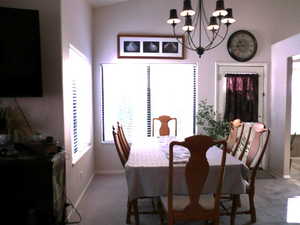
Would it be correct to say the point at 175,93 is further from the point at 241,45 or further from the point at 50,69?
the point at 50,69

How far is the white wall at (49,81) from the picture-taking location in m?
2.42

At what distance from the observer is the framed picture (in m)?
4.44

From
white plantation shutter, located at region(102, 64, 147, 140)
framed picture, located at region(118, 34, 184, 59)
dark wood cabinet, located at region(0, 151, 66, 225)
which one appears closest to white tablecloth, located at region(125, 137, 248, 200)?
dark wood cabinet, located at region(0, 151, 66, 225)

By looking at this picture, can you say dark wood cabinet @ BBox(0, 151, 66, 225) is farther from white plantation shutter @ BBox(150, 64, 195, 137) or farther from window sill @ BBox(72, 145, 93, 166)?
white plantation shutter @ BBox(150, 64, 195, 137)

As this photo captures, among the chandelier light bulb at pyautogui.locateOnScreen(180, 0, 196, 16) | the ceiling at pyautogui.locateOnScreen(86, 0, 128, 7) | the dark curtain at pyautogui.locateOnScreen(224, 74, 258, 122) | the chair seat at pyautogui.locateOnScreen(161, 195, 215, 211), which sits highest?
the ceiling at pyautogui.locateOnScreen(86, 0, 128, 7)

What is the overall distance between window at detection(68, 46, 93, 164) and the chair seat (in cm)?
146

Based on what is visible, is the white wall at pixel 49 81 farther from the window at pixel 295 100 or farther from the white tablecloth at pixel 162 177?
the window at pixel 295 100

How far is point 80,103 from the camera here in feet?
12.2

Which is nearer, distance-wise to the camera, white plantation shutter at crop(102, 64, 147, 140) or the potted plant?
the potted plant

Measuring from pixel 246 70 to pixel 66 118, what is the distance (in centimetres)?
360

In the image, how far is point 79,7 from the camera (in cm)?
342

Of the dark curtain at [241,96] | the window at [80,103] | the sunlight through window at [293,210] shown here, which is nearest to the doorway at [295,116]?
the dark curtain at [241,96]

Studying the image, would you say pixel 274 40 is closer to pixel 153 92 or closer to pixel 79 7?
pixel 153 92

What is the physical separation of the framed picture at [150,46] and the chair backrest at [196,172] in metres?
2.94
